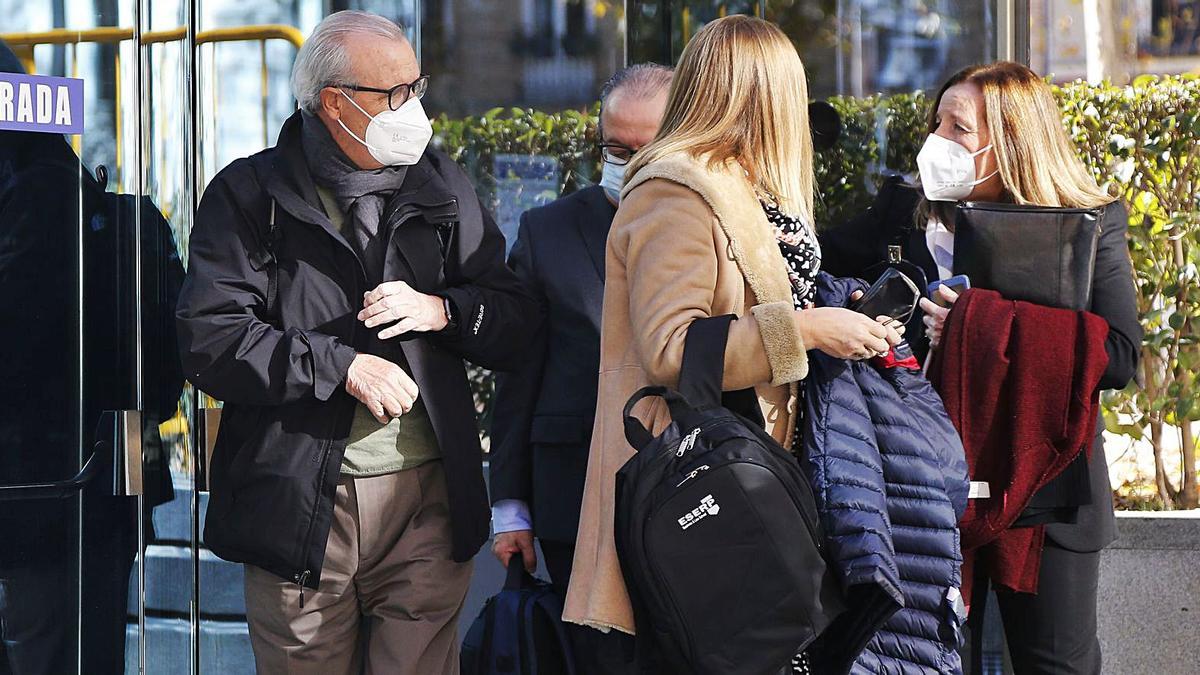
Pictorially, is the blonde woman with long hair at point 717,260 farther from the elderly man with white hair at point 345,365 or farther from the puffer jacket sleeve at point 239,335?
the puffer jacket sleeve at point 239,335

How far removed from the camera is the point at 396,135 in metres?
3.35

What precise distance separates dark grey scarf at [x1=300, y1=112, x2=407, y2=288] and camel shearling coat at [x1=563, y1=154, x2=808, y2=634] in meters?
0.60

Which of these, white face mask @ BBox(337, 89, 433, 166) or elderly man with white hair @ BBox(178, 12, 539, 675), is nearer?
elderly man with white hair @ BBox(178, 12, 539, 675)

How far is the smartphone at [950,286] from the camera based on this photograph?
359 centimetres

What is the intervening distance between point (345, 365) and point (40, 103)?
120 cm

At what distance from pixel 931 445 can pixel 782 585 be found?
1.61 feet

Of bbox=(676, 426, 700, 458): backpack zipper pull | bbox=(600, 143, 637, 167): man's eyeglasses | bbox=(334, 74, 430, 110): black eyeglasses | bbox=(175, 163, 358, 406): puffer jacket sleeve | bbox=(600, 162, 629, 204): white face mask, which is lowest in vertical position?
bbox=(676, 426, 700, 458): backpack zipper pull

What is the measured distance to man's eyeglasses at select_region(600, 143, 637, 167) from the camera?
3.76 meters

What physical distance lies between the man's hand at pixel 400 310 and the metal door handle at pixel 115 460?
3.24 feet

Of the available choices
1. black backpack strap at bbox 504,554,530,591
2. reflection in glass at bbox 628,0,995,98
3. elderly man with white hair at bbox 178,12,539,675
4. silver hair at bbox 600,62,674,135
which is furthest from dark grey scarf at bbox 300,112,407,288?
reflection in glass at bbox 628,0,995,98

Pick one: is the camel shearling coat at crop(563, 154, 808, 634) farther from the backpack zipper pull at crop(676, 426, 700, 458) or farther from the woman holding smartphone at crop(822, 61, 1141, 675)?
the woman holding smartphone at crop(822, 61, 1141, 675)

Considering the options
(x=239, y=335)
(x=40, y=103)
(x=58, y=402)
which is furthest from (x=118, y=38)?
(x=239, y=335)

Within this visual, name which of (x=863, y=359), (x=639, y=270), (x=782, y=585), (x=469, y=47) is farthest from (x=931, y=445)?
(x=469, y=47)

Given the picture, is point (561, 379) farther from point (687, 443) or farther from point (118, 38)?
point (118, 38)
